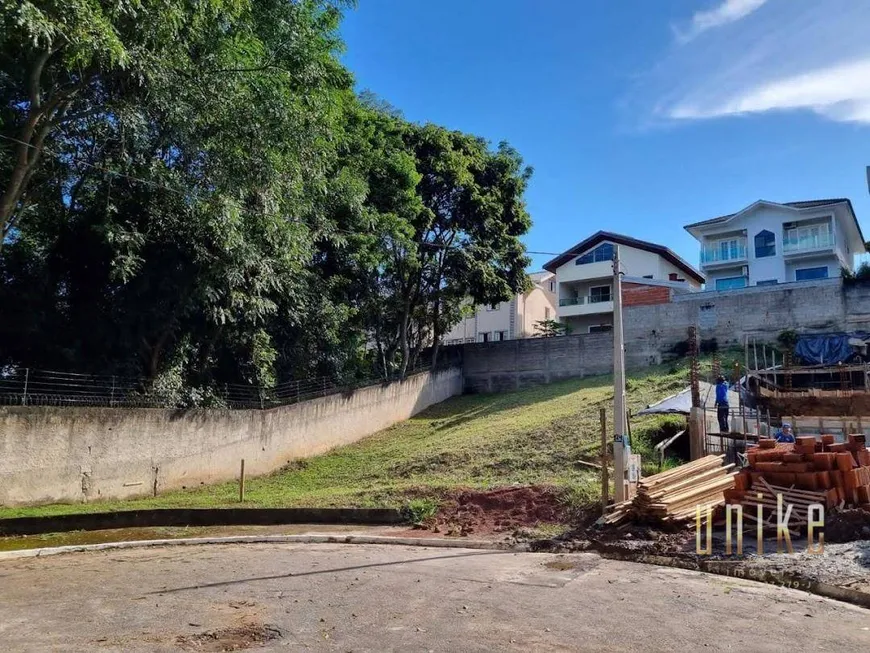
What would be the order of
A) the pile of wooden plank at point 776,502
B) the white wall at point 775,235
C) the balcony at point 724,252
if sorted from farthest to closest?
the balcony at point 724,252 → the white wall at point 775,235 → the pile of wooden plank at point 776,502

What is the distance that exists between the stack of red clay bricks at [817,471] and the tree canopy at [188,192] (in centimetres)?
1175

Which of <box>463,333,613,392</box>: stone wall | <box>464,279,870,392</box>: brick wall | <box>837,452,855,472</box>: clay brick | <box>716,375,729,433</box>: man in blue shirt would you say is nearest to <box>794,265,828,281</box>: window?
<box>464,279,870,392</box>: brick wall

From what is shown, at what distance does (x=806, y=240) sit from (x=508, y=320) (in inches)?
812

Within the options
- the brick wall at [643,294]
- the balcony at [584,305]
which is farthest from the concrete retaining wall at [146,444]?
the balcony at [584,305]

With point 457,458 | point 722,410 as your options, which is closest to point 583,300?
point 722,410

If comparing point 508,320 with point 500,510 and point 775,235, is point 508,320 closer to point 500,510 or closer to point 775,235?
point 775,235

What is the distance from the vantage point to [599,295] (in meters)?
45.1

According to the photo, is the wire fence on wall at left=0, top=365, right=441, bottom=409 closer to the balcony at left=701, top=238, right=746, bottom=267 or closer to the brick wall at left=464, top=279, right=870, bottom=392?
the brick wall at left=464, top=279, right=870, bottom=392

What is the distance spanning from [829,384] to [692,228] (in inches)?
943

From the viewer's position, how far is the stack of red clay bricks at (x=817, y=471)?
1100cm

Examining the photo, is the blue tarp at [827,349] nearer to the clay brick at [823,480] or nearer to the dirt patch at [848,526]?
the clay brick at [823,480]

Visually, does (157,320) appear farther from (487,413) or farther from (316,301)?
(487,413)

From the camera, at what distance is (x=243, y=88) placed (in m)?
14.0
